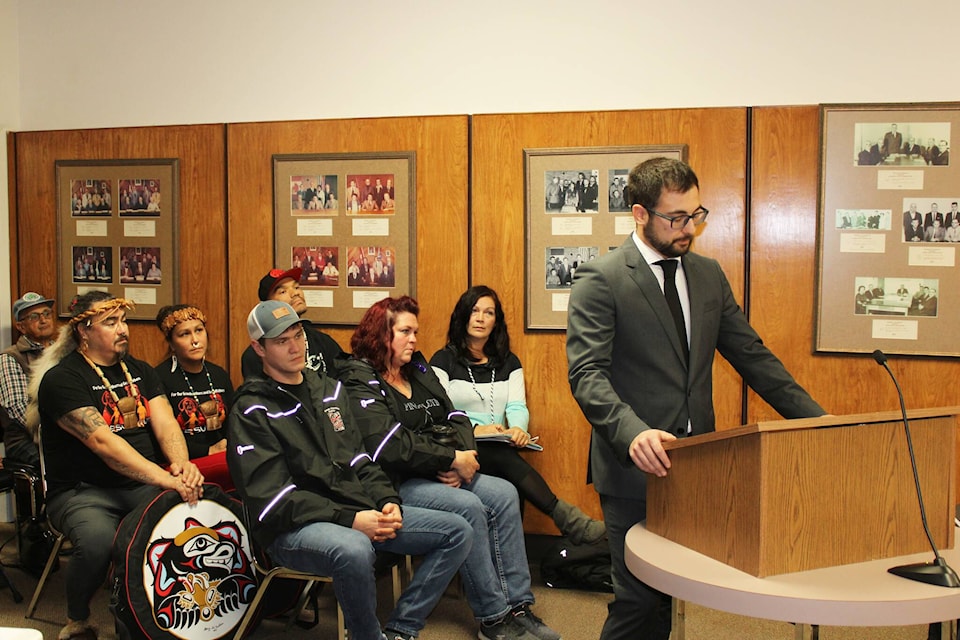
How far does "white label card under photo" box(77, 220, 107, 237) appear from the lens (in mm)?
5305

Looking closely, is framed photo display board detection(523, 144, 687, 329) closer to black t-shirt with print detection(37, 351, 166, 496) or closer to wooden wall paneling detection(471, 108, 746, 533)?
wooden wall paneling detection(471, 108, 746, 533)

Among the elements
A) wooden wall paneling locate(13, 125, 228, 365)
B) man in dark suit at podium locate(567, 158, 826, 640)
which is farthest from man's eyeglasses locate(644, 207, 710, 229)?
wooden wall paneling locate(13, 125, 228, 365)

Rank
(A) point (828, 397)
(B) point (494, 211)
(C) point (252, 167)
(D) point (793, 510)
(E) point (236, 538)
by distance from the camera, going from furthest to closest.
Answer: (C) point (252, 167)
(B) point (494, 211)
(A) point (828, 397)
(E) point (236, 538)
(D) point (793, 510)

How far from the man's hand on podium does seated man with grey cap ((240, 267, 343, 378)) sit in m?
2.74

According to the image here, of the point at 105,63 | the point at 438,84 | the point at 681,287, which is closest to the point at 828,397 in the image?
the point at 681,287

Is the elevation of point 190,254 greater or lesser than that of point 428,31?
lesser

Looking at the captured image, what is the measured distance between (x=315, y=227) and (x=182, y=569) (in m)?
2.25

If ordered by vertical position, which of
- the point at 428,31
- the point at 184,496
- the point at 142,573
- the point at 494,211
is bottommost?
the point at 142,573

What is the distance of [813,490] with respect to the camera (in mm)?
1792

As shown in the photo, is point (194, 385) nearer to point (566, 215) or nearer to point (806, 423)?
point (566, 215)

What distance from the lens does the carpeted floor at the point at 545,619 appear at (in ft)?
12.0

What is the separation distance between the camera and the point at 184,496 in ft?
11.0

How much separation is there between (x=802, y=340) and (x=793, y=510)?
9.20ft

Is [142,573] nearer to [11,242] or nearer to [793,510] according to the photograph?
[793,510]
